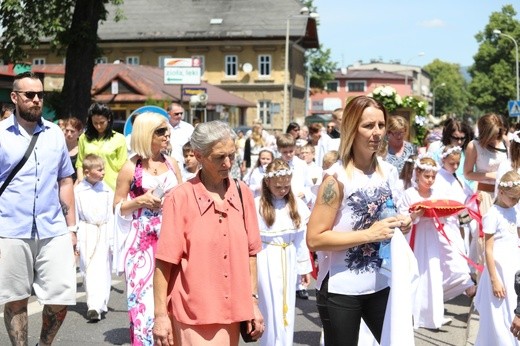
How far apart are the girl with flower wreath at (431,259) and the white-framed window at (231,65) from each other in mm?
63785

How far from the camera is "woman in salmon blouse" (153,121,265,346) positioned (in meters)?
4.63

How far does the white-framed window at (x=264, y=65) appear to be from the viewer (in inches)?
2815

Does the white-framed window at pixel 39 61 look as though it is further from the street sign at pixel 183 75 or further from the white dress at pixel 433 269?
the white dress at pixel 433 269

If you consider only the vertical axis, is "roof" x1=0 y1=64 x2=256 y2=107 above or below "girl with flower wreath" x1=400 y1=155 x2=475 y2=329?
above

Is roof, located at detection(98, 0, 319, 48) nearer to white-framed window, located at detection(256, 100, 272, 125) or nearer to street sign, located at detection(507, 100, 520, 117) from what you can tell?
white-framed window, located at detection(256, 100, 272, 125)

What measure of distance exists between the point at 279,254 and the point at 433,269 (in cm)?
202

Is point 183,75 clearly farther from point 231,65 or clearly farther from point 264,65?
point 231,65

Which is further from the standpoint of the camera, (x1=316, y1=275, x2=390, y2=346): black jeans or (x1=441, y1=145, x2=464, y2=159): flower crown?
(x1=441, y1=145, x2=464, y2=159): flower crown

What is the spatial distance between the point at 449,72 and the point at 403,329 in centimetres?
19256

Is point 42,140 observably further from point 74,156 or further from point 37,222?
point 74,156

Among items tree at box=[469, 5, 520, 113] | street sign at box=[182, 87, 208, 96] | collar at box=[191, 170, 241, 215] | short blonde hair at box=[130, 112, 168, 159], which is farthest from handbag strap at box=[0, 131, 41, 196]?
tree at box=[469, 5, 520, 113]

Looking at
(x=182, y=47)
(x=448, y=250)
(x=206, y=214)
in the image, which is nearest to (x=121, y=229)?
(x=206, y=214)

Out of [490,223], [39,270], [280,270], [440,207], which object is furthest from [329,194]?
[440,207]

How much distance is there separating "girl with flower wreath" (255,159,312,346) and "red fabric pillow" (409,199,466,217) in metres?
1.36
